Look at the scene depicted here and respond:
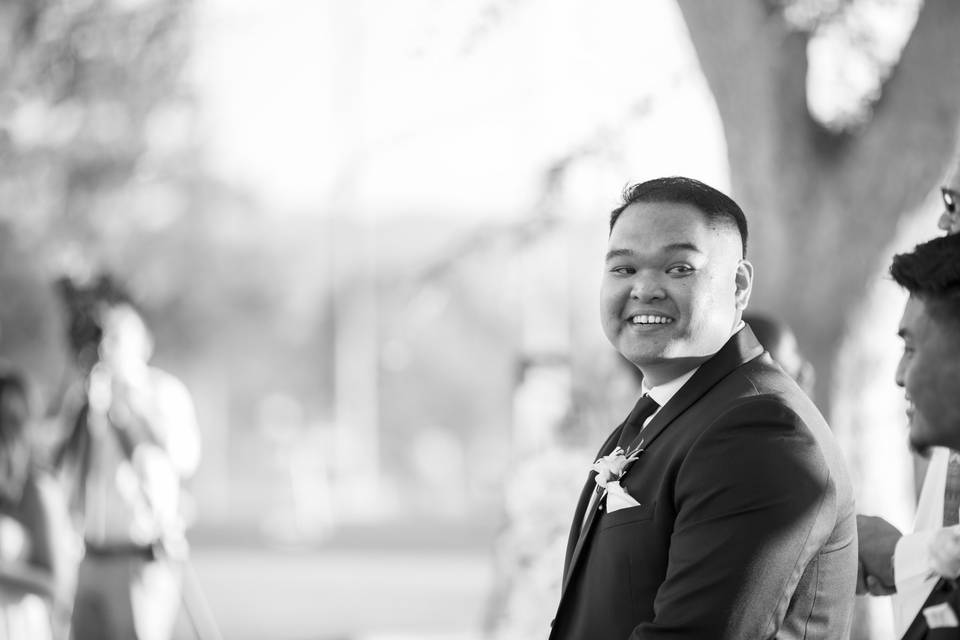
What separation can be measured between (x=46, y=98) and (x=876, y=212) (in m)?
9.08

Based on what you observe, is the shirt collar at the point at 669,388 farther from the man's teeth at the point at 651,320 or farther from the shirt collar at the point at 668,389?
the man's teeth at the point at 651,320

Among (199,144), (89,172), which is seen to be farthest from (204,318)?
(89,172)

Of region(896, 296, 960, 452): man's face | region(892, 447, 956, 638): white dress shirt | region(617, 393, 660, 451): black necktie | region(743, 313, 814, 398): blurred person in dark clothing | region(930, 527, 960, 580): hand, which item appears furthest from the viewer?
region(743, 313, 814, 398): blurred person in dark clothing

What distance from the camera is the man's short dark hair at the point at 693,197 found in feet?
9.14

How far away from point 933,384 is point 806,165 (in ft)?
12.9

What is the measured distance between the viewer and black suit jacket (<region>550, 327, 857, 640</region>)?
2.45 metres

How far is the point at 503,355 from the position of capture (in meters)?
41.4

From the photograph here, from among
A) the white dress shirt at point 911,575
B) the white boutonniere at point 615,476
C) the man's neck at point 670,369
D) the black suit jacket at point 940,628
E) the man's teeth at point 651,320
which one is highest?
the man's teeth at point 651,320

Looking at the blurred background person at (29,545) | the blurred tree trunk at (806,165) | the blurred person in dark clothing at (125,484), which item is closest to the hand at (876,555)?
the blurred tree trunk at (806,165)

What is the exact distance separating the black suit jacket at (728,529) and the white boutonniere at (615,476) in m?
0.02

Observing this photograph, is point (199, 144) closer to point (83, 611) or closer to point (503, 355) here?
point (83, 611)

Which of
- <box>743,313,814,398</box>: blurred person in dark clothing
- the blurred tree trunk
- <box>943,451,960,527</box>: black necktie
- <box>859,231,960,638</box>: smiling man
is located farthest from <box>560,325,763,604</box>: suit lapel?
the blurred tree trunk

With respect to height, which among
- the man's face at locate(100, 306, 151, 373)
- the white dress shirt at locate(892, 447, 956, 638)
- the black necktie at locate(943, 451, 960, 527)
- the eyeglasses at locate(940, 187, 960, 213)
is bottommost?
the white dress shirt at locate(892, 447, 956, 638)

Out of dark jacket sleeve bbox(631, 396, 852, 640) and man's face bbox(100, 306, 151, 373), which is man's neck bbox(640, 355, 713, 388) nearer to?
dark jacket sleeve bbox(631, 396, 852, 640)
